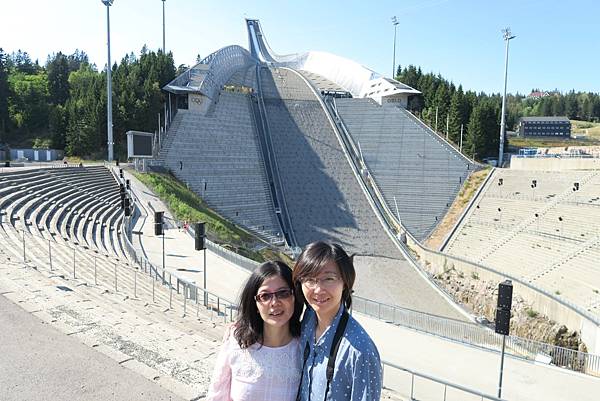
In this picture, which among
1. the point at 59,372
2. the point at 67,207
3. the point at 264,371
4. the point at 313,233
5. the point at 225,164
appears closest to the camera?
the point at 264,371

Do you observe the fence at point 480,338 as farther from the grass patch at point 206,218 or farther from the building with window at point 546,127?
the building with window at point 546,127

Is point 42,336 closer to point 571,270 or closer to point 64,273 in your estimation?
point 64,273

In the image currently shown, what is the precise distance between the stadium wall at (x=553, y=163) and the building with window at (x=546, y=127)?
161 ft

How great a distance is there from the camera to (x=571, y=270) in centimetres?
1864

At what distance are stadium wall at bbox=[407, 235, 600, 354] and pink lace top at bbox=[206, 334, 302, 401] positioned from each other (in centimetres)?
1391

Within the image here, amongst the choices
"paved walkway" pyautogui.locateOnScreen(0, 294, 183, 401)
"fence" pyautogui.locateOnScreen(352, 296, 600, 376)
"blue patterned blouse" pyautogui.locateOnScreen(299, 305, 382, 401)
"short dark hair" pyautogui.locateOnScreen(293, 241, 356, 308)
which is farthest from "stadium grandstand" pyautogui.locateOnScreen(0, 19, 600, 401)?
"short dark hair" pyautogui.locateOnScreen(293, 241, 356, 308)

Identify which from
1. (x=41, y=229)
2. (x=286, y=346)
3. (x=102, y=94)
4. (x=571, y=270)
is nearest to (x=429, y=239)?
(x=571, y=270)

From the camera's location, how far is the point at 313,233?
28.5m

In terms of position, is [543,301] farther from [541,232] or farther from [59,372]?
[59,372]

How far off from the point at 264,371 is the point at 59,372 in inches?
130

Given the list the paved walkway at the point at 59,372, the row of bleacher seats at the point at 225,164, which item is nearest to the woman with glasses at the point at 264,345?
the paved walkway at the point at 59,372

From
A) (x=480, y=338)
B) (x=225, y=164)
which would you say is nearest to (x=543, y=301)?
(x=480, y=338)

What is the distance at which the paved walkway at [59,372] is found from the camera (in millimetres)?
4203

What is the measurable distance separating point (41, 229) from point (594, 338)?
1718cm
